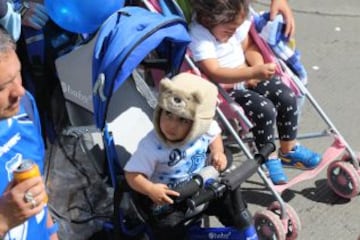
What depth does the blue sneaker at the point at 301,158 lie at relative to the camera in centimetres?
376

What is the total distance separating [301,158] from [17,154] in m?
2.03

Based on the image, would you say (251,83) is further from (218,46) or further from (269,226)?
(269,226)

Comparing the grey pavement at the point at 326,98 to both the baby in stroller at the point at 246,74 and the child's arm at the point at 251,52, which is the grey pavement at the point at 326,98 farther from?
the child's arm at the point at 251,52

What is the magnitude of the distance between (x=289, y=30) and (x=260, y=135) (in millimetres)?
615

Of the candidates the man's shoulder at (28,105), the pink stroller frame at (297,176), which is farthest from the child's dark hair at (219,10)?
the man's shoulder at (28,105)

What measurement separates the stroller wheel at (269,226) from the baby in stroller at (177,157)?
28 cm

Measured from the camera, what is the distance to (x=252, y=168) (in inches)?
104

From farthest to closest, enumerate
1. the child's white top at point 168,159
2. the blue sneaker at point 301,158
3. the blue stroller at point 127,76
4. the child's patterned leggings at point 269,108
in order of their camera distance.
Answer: the blue sneaker at point 301,158 → the child's patterned leggings at point 269,108 → the blue stroller at point 127,76 → the child's white top at point 168,159

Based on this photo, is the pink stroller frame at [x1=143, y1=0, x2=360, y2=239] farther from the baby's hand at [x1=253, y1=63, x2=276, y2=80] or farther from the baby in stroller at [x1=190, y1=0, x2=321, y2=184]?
the baby's hand at [x1=253, y1=63, x2=276, y2=80]

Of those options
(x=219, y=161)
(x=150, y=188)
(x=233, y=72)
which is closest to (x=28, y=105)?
(x=150, y=188)

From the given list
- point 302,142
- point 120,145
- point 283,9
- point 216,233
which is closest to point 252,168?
point 216,233

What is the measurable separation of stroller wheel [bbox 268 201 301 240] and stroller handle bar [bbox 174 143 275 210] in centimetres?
72

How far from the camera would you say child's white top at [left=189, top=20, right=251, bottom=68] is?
11.4 ft

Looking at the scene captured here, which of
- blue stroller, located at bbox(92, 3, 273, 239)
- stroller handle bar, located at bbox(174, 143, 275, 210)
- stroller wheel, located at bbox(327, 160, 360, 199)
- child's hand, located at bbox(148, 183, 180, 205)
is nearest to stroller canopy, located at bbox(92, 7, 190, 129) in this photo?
blue stroller, located at bbox(92, 3, 273, 239)
